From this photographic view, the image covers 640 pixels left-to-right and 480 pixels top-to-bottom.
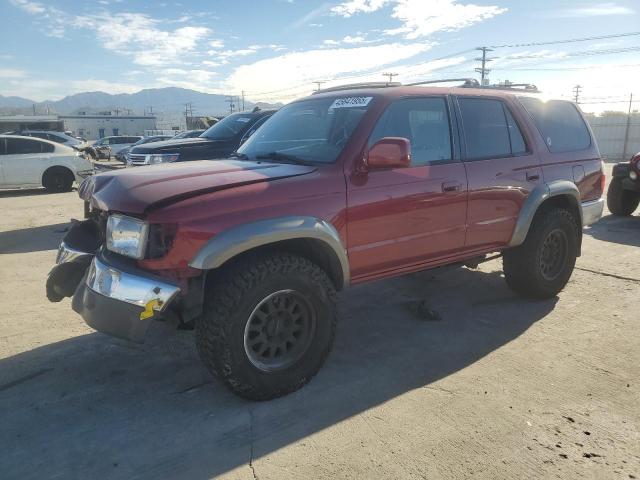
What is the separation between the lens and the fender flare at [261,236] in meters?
2.72

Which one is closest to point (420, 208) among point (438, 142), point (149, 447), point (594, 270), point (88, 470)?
point (438, 142)

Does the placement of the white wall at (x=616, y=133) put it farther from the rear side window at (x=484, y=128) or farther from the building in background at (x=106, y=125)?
the building in background at (x=106, y=125)

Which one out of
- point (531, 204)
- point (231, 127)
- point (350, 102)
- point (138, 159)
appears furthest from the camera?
point (231, 127)

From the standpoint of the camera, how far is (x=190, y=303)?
2.82 metres

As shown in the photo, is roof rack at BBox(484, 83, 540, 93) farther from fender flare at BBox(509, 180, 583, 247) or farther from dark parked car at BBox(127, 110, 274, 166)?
dark parked car at BBox(127, 110, 274, 166)

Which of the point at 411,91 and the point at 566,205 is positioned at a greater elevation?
the point at 411,91

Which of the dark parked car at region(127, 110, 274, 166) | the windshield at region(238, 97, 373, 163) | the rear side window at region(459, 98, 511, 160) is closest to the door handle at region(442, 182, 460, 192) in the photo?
the rear side window at region(459, 98, 511, 160)

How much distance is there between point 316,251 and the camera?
3.31 metres

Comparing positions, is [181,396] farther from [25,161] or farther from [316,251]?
[25,161]

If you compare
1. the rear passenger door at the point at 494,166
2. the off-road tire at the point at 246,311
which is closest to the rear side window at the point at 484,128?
the rear passenger door at the point at 494,166

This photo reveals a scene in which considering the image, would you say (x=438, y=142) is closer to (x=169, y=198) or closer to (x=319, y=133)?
(x=319, y=133)

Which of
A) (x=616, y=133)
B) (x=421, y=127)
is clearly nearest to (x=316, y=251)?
(x=421, y=127)

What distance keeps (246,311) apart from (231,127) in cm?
661

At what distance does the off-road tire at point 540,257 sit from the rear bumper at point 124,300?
10.9 ft
